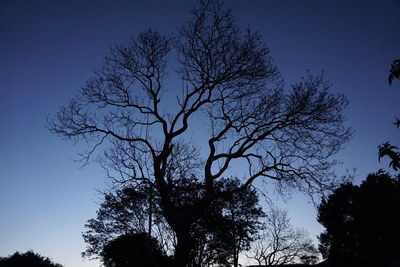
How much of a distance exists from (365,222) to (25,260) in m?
40.4

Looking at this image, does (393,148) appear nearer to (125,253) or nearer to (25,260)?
A: (125,253)

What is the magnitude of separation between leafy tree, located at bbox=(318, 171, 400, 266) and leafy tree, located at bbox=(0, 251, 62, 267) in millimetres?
31765

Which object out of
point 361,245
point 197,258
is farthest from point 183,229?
point 361,245

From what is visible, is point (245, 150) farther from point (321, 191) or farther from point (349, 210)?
point (349, 210)

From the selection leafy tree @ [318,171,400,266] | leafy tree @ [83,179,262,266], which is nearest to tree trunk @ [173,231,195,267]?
leafy tree @ [83,179,262,266]

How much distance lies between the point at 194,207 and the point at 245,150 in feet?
11.9

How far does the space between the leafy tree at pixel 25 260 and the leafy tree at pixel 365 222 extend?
31765 mm

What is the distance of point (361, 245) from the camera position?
33906 millimetres

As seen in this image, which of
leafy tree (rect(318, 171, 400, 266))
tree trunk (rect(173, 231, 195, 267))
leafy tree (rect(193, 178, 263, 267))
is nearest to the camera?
tree trunk (rect(173, 231, 195, 267))

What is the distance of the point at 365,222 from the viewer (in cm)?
3406

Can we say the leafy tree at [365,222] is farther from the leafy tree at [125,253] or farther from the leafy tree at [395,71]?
the leafy tree at [395,71]

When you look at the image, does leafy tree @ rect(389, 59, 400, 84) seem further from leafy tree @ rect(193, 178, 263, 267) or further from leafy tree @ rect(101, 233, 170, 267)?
leafy tree @ rect(101, 233, 170, 267)

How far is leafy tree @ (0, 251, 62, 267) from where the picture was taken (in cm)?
2673

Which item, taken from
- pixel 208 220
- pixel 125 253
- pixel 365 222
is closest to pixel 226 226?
pixel 208 220
